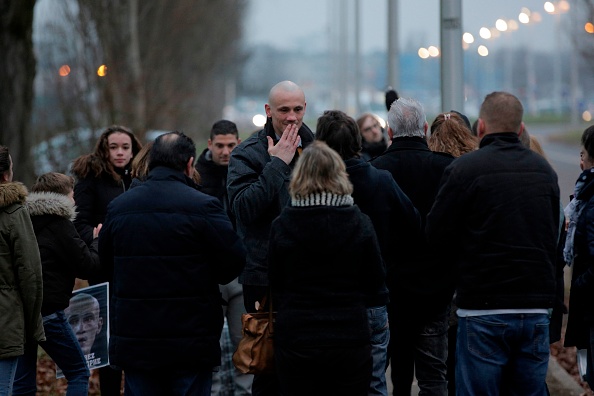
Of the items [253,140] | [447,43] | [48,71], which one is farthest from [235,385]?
[48,71]

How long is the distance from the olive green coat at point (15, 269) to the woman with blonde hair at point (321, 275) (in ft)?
5.27

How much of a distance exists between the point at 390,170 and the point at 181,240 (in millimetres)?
1580

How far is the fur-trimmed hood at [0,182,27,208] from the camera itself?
6156mm

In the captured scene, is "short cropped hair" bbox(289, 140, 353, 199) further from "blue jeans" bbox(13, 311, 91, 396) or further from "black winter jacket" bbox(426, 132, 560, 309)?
"blue jeans" bbox(13, 311, 91, 396)

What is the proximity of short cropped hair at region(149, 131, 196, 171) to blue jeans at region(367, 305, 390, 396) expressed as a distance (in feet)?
4.31

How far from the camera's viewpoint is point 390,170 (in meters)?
6.57

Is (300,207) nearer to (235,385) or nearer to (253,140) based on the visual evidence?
(253,140)

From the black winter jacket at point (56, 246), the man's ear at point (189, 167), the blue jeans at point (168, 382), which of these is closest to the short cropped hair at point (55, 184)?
the black winter jacket at point (56, 246)

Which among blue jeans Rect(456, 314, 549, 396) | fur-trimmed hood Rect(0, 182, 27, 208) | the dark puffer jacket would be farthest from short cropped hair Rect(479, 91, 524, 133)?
fur-trimmed hood Rect(0, 182, 27, 208)

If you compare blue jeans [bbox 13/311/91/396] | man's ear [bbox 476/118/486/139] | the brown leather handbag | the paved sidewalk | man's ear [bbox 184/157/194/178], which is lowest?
the paved sidewalk

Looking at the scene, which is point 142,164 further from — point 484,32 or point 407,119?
point 484,32

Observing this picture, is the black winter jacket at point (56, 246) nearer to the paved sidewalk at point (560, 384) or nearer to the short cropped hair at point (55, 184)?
the short cropped hair at point (55, 184)

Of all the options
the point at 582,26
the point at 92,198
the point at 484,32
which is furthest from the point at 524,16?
the point at 92,198

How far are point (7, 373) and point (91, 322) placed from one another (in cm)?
130
